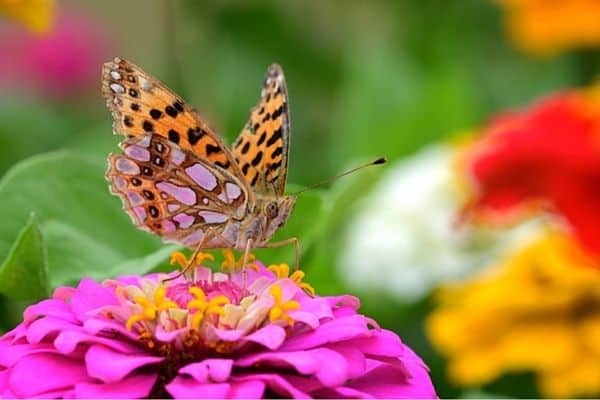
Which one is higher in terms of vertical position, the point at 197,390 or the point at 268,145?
the point at 268,145

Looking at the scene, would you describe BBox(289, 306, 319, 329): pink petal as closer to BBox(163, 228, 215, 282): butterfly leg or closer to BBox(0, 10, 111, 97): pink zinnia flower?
BBox(163, 228, 215, 282): butterfly leg

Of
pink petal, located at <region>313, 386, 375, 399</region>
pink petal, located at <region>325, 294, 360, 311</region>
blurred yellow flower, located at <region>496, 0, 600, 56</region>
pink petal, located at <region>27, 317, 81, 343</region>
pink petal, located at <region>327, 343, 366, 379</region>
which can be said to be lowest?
pink petal, located at <region>313, 386, 375, 399</region>

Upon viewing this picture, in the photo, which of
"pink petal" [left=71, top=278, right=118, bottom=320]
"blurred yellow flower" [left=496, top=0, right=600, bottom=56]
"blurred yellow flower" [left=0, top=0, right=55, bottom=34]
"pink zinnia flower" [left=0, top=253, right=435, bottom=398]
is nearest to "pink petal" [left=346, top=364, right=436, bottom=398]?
"pink zinnia flower" [left=0, top=253, right=435, bottom=398]

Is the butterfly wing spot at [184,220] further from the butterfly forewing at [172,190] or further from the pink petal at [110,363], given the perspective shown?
the pink petal at [110,363]

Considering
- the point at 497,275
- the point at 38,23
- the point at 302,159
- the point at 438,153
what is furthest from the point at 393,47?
the point at 38,23

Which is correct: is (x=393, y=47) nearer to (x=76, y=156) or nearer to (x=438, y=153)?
(x=438, y=153)

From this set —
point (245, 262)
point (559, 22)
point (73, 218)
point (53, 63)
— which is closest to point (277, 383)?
point (245, 262)

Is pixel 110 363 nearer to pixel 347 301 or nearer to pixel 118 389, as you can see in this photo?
pixel 118 389

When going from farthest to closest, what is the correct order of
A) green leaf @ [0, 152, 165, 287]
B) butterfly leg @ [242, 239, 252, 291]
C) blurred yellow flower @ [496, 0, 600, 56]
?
blurred yellow flower @ [496, 0, 600, 56], green leaf @ [0, 152, 165, 287], butterfly leg @ [242, 239, 252, 291]
